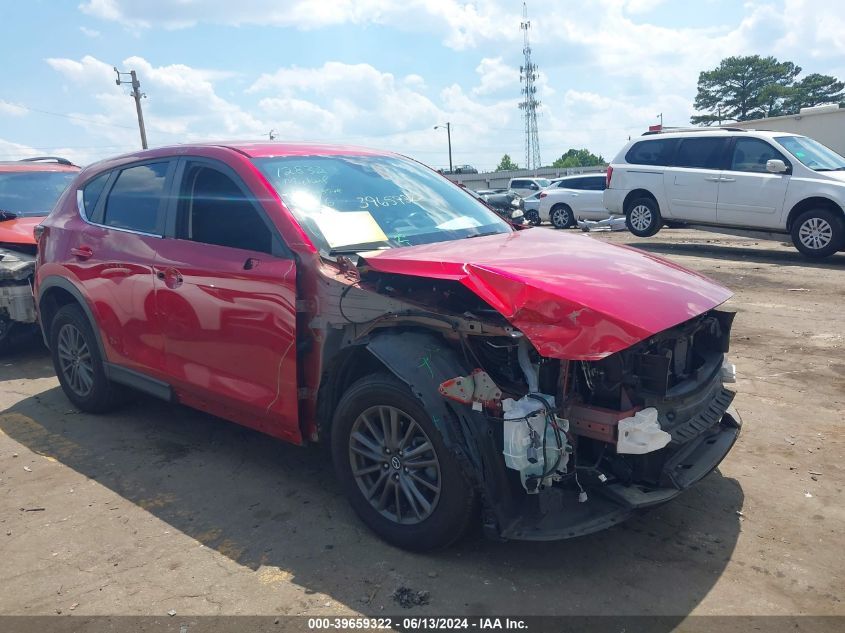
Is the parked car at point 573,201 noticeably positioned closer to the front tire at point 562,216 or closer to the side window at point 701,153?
the front tire at point 562,216

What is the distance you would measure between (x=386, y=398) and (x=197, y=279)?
149 cm

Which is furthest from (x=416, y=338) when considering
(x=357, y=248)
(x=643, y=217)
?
(x=643, y=217)

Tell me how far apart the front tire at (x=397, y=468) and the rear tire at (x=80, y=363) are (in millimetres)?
2522

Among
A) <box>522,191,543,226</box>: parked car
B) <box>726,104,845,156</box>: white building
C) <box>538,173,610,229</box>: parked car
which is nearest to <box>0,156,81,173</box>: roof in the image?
<box>538,173,610,229</box>: parked car

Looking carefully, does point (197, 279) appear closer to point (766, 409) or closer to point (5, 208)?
point (766, 409)

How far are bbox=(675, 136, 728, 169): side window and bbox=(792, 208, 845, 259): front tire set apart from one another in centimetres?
174

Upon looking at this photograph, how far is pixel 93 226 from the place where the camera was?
4918 millimetres

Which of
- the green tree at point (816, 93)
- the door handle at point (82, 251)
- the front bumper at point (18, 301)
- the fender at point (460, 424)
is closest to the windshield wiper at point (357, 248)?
the fender at point (460, 424)

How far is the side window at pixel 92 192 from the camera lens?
5.03 meters

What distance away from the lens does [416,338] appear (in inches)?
122

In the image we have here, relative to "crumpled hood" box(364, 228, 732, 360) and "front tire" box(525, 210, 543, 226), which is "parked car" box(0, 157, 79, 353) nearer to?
"crumpled hood" box(364, 228, 732, 360)

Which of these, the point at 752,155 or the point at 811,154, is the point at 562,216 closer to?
the point at 752,155

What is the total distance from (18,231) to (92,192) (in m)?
2.51

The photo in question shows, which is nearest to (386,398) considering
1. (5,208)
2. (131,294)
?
(131,294)
